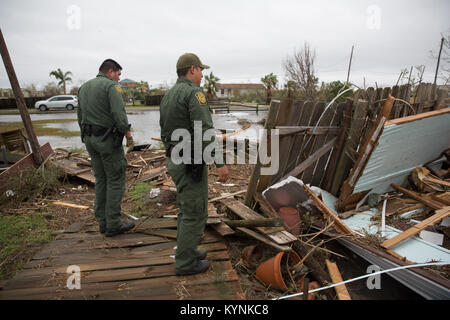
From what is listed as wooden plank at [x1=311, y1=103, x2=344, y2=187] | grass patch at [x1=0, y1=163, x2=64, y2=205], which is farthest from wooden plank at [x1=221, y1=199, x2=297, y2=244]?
grass patch at [x1=0, y1=163, x2=64, y2=205]

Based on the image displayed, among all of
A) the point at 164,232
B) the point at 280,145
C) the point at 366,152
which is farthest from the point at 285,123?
the point at 164,232

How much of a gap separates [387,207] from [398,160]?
83 centimetres

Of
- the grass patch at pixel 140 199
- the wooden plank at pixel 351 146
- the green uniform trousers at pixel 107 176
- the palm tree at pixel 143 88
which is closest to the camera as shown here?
the green uniform trousers at pixel 107 176

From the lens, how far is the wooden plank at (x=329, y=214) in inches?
122

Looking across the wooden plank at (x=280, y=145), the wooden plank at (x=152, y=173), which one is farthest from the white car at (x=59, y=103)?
the wooden plank at (x=280, y=145)

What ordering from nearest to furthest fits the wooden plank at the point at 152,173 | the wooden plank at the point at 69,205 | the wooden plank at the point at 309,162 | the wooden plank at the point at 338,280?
the wooden plank at the point at 338,280
the wooden plank at the point at 309,162
the wooden plank at the point at 69,205
the wooden plank at the point at 152,173

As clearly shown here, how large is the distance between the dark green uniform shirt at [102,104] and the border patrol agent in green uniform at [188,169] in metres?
0.86

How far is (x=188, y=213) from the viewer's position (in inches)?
91.6

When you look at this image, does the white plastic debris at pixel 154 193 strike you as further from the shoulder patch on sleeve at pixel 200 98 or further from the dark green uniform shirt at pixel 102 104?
the shoulder patch on sleeve at pixel 200 98

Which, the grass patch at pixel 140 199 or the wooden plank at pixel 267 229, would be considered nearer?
the wooden plank at pixel 267 229

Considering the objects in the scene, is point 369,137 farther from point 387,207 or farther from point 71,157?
point 71,157

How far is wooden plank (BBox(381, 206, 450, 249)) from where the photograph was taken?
2.82 metres

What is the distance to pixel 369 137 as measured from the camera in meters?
3.42
